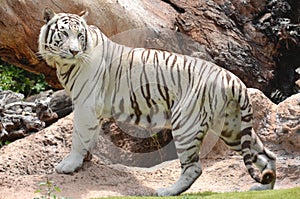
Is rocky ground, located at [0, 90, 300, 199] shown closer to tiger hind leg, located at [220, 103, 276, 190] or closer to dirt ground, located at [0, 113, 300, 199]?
dirt ground, located at [0, 113, 300, 199]

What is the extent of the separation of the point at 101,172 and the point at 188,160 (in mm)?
984

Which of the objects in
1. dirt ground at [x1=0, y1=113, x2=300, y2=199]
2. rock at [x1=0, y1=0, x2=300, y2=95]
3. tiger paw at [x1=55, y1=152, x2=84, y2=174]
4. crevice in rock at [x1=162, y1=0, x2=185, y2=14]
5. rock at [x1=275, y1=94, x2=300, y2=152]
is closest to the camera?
dirt ground at [x1=0, y1=113, x2=300, y2=199]

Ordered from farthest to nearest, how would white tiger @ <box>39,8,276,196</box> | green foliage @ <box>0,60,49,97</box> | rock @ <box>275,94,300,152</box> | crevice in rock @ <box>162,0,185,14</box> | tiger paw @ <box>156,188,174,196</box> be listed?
green foliage @ <box>0,60,49,97</box> < crevice in rock @ <box>162,0,185,14</box> < rock @ <box>275,94,300,152</box> < white tiger @ <box>39,8,276,196</box> < tiger paw @ <box>156,188,174,196</box>

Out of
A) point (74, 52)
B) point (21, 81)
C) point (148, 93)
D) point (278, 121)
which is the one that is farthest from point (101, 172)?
point (21, 81)

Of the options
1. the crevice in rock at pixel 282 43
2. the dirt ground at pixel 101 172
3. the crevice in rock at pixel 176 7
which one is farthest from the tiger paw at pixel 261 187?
the crevice in rock at pixel 176 7

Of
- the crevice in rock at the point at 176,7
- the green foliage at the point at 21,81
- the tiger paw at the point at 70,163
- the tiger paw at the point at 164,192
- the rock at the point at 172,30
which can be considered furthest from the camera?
the green foliage at the point at 21,81

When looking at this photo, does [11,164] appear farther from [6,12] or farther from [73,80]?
[6,12]

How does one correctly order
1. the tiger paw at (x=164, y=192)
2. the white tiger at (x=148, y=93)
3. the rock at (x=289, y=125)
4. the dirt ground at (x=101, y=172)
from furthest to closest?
the rock at (x=289, y=125) → the dirt ground at (x=101, y=172) → the white tiger at (x=148, y=93) → the tiger paw at (x=164, y=192)

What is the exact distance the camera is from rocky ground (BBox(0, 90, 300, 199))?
6246 millimetres

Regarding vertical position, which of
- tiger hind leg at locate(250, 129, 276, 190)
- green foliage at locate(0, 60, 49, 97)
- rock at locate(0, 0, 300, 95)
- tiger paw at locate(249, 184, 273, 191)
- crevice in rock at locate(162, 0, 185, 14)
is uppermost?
crevice in rock at locate(162, 0, 185, 14)

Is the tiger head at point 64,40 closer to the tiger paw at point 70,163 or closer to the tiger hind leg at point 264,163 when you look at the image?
the tiger paw at point 70,163

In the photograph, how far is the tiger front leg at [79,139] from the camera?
636 centimetres

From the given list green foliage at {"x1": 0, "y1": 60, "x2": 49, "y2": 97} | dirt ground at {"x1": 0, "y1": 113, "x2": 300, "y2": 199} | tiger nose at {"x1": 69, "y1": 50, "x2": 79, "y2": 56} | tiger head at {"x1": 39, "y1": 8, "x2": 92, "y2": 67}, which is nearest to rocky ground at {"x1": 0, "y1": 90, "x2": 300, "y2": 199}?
→ dirt ground at {"x1": 0, "y1": 113, "x2": 300, "y2": 199}

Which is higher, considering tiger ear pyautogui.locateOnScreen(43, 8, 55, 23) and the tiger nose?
tiger ear pyautogui.locateOnScreen(43, 8, 55, 23)
